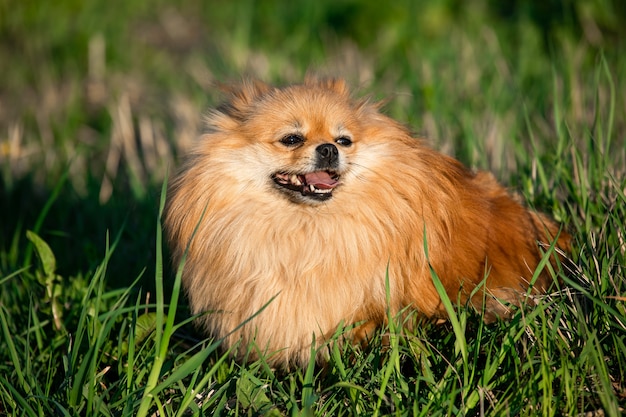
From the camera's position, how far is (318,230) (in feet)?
10.3

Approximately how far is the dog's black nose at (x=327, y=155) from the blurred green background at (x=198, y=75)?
1.36 m

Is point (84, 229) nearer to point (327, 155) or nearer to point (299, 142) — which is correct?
point (299, 142)

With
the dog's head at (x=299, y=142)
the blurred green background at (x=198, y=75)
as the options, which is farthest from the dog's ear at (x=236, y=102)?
the blurred green background at (x=198, y=75)

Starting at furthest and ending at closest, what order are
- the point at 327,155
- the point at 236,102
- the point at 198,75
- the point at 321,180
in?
the point at 198,75, the point at 236,102, the point at 321,180, the point at 327,155

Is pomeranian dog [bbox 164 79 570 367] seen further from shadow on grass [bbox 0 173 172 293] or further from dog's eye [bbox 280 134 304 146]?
shadow on grass [bbox 0 173 172 293]

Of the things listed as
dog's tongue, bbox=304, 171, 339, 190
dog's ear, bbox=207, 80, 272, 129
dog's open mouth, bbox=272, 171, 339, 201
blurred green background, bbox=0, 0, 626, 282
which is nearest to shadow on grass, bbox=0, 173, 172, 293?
blurred green background, bbox=0, 0, 626, 282

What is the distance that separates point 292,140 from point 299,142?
0.03 metres

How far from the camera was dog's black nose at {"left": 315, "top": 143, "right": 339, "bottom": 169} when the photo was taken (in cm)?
310

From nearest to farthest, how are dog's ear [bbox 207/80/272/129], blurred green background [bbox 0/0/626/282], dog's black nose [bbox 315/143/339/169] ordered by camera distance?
dog's black nose [bbox 315/143/339/169], dog's ear [bbox 207/80/272/129], blurred green background [bbox 0/0/626/282]

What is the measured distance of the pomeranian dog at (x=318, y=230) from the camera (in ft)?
10.2

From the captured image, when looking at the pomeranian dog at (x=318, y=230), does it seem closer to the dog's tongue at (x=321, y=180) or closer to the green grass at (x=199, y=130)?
the dog's tongue at (x=321, y=180)

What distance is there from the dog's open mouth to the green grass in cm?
62

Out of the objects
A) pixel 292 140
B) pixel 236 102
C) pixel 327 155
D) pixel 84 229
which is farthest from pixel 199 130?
pixel 84 229

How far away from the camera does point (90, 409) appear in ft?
8.93
